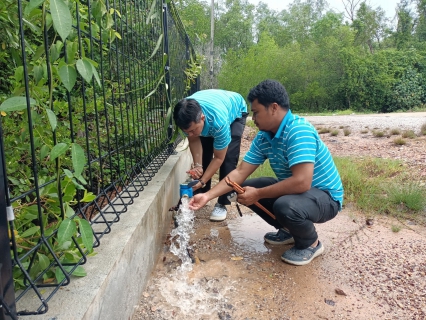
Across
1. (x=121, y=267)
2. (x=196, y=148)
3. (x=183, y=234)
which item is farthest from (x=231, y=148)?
(x=121, y=267)

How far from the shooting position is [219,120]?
300 centimetres

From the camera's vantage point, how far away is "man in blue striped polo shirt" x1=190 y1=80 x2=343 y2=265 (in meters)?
2.30

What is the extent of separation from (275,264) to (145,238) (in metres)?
1.01

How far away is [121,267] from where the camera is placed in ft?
5.18

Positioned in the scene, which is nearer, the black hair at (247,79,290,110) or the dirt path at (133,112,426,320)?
the dirt path at (133,112,426,320)

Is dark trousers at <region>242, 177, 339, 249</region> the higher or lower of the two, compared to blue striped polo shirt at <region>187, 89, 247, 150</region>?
lower

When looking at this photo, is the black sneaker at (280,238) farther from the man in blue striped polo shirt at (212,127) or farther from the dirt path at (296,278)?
the man in blue striped polo shirt at (212,127)

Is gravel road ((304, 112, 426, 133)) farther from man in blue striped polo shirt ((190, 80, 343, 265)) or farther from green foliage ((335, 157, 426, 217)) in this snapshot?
man in blue striped polo shirt ((190, 80, 343, 265))

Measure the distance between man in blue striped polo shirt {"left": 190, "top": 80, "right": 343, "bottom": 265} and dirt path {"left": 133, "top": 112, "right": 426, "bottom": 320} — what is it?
0.21 meters

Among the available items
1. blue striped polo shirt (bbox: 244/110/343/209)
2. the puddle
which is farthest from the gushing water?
blue striped polo shirt (bbox: 244/110/343/209)

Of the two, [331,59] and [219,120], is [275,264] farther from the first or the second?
[331,59]

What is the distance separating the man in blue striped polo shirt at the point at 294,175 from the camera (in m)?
2.30

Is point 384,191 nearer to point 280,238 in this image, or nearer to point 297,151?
point 280,238

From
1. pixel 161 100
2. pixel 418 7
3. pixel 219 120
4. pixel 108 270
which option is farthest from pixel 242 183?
pixel 418 7
